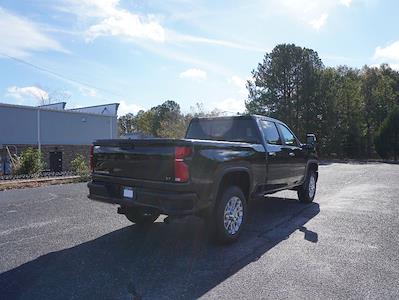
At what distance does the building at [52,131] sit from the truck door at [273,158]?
52.2 feet

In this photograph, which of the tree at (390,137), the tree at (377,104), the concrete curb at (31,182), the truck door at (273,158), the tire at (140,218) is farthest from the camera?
the tree at (377,104)

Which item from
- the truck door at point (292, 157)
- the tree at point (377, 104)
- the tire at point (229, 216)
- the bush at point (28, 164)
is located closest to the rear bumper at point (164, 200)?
the tire at point (229, 216)

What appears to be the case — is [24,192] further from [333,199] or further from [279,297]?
[279,297]

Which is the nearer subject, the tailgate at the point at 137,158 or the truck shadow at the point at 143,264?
the truck shadow at the point at 143,264

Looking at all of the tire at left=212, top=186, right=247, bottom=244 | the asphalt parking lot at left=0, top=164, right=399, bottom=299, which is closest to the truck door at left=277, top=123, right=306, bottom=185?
the asphalt parking lot at left=0, top=164, right=399, bottom=299

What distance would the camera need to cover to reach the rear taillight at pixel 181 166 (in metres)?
5.15

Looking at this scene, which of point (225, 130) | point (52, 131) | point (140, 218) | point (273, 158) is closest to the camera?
point (140, 218)

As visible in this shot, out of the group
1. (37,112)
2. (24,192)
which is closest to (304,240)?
(24,192)

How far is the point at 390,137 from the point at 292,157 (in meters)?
34.7

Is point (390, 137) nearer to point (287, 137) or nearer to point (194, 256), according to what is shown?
point (287, 137)

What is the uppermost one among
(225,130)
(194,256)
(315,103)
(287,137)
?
(315,103)

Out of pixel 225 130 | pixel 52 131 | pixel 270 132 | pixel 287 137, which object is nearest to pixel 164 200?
pixel 225 130

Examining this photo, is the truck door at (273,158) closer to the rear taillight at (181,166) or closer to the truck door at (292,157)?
the truck door at (292,157)

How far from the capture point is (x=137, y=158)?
18.3 ft
